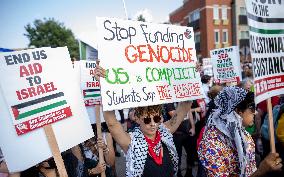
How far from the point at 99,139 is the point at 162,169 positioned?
98 centimetres

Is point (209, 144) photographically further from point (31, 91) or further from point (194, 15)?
point (194, 15)

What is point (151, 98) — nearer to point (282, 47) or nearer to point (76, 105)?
point (76, 105)

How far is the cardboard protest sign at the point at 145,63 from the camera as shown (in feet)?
9.33

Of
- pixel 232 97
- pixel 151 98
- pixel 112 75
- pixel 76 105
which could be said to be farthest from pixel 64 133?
pixel 232 97

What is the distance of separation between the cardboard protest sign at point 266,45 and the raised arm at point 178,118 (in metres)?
0.95

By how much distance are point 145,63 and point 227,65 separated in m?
5.88

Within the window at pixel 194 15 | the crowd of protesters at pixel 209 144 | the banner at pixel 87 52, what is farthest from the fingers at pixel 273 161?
the window at pixel 194 15

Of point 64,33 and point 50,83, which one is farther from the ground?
point 64,33

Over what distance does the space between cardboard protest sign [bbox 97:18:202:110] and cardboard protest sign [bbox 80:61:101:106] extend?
1.10m

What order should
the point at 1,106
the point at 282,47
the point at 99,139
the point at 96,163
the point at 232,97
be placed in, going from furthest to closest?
the point at 96,163, the point at 99,139, the point at 282,47, the point at 232,97, the point at 1,106

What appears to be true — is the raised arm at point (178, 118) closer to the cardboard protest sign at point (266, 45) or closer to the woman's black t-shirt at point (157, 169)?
the woman's black t-shirt at point (157, 169)

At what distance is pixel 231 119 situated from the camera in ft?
9.04

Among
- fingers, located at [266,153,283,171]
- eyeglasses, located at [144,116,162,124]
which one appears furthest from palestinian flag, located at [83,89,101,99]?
fingers, located at [266,153,283,171]

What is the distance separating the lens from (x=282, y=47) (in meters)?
2.97
